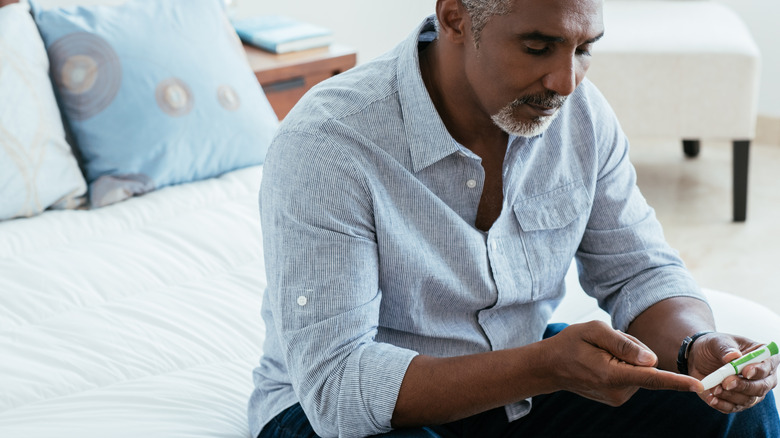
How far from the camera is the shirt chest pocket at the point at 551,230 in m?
1.10

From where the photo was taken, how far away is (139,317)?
137 centimetres

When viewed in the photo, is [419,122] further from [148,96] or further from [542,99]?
[148,96]

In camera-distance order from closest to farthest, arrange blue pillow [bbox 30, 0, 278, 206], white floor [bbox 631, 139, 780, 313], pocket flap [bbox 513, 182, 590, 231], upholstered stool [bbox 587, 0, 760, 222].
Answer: pocket flap [bbox 513, 182, 590, 231]
blue pillow [bbox 30, 0, 278, 206]
white floor [bbox 631, 139, 780, 313]
upholstered stool [bbox 587, 0, 760, 222]

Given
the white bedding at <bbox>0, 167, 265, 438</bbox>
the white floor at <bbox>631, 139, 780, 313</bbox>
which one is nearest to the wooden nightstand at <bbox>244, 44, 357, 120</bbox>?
the white bedding at <bbox>0, 167, 265, 438</bbox>

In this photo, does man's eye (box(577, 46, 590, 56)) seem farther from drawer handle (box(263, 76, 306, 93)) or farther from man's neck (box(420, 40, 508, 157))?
drawer handle (box(263, 76, 306, 93))

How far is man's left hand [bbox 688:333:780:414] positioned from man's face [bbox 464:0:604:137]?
33cm

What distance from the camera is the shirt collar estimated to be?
1019mm

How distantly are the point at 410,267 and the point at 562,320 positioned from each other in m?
0.50

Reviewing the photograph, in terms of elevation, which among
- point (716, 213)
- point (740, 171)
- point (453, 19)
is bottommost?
point (716, 213)

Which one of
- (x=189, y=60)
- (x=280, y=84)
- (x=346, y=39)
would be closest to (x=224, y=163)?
(x=189, y=60)

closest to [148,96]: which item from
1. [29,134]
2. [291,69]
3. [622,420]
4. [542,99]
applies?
[29,134]

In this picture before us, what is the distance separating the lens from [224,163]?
1.88 meters

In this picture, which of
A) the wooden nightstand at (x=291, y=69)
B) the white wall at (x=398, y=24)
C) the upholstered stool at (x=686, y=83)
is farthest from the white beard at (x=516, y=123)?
the white wall at (x=398, y=24)

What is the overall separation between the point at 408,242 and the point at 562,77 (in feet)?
0.86
